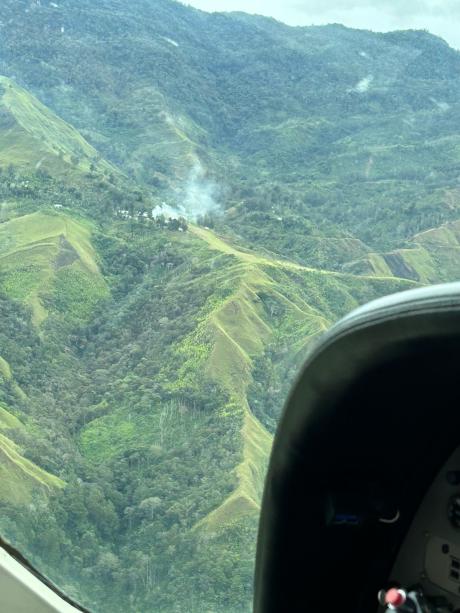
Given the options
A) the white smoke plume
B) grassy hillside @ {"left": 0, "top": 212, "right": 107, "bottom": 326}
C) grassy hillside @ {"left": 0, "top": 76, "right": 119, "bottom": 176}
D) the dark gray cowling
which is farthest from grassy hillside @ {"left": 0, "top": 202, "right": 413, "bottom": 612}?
grassy hillside @ {"left": 0, "top": 76, "right": 119, "bottom": 176}

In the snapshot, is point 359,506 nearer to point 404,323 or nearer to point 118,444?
point 404,323

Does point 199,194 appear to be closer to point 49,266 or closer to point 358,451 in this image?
point 49,266

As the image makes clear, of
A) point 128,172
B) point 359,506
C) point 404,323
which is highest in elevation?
point 404,323

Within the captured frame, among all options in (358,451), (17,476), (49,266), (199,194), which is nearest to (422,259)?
(17,476)

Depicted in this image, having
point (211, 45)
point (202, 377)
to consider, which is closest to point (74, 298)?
point (202, 377)

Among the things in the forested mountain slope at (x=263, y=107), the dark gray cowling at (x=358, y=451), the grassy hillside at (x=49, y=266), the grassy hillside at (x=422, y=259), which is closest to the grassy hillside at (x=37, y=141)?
the forested mountain slope at (x=263, y=107)

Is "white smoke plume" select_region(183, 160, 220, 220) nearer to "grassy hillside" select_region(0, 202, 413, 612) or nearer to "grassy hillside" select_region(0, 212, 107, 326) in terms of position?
"grassy hillside" select_region(0, 202, 413, 612)
